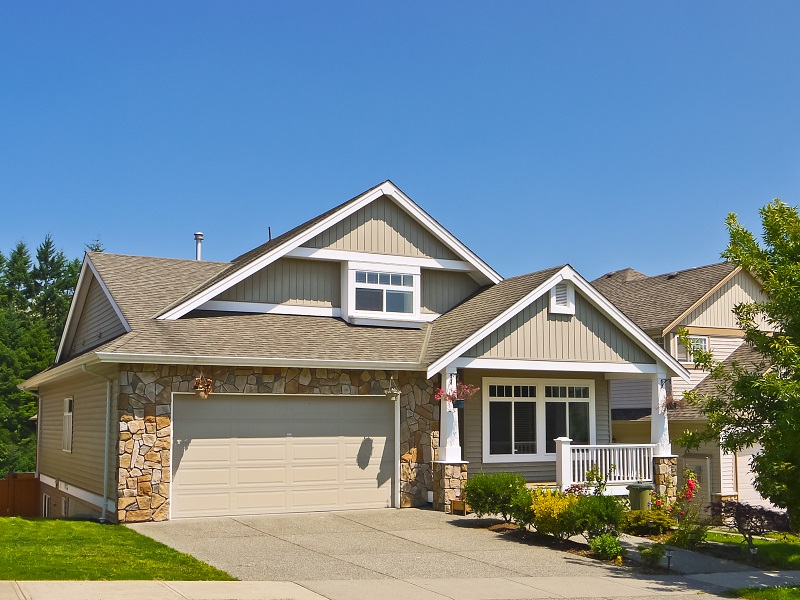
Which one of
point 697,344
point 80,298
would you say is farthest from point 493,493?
point 80,298

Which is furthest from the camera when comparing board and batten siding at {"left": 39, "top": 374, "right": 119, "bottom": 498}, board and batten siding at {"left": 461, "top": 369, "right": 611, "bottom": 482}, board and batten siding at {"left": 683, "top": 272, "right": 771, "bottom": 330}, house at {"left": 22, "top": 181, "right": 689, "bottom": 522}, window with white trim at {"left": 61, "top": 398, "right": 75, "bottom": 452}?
board and batten siding at {"left": 683, "top": 272, "right": 771, "bottom": 330}

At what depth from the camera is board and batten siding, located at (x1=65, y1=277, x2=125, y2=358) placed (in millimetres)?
20016

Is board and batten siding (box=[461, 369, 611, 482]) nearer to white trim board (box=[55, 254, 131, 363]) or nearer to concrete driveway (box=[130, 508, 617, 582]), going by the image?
concrete driveway (box=[130, 508, 617, 582])

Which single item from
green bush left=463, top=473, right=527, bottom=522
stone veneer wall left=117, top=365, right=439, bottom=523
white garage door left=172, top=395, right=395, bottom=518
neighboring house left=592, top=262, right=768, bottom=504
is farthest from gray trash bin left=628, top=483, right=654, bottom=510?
neighboring house left=592, top=262, right=768, bottom=504

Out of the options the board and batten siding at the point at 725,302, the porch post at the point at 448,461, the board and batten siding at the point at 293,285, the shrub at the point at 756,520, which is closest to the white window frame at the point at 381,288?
the board and batten siding at the point at 293,285

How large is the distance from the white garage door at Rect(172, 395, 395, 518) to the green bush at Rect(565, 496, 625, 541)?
194 inches

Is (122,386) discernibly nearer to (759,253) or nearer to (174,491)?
(174,491)

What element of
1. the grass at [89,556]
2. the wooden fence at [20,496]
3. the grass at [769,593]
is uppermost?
the grass at [89,556]

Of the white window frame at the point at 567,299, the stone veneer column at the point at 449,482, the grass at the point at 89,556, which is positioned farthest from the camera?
the white window frame at the point at 567,299

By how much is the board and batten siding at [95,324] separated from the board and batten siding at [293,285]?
271 centimetres

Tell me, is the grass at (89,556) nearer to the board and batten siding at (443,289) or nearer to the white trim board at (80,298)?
the white trim board at (80,298)

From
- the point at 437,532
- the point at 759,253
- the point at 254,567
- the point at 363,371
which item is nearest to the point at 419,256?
the point at 363,371

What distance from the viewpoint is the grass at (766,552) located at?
1398 cm

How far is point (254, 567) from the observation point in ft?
39.3
